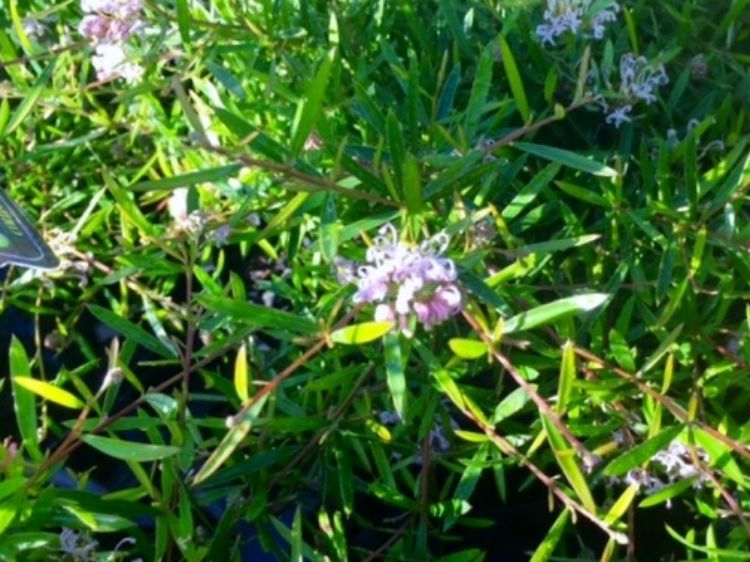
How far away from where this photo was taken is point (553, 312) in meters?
0.73

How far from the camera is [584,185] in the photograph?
3.25ft

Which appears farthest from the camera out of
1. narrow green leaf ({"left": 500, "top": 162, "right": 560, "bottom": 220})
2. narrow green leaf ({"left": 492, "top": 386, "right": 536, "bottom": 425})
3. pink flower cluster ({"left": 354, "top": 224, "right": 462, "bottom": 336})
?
narrow green leaf ({"left": 500, "top": 162, "right": 560, "bottom": 220})

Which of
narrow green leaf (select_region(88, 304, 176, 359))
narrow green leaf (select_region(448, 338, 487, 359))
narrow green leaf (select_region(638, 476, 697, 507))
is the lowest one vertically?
narrow green leaf (select_region(638, 476, 697, 507))

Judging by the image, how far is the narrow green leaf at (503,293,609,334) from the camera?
28.1 inches

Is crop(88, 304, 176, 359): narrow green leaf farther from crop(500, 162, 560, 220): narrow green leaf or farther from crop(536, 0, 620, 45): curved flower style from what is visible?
crop(536, 0, 620, 45): curved flower style

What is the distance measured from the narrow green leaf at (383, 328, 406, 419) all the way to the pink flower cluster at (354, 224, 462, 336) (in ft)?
0.14

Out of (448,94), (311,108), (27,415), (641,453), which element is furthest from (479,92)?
(27,415)

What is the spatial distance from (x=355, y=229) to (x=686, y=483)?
31 cm

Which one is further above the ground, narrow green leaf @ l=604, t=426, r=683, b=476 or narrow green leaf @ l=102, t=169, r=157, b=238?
narrow green leaf @ l=102, t=169, r=157, b=238

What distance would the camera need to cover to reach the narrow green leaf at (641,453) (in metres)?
0.74

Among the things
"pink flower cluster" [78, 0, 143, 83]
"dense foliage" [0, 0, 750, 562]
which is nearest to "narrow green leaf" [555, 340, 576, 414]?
"dense foliage" [0, 0, 750, 562]

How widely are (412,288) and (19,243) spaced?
265 millimetres

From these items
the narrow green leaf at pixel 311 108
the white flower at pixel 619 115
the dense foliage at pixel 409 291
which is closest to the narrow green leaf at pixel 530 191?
the dense foliage at pixel 409 291

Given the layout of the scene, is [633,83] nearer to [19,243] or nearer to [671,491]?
[671,491]
